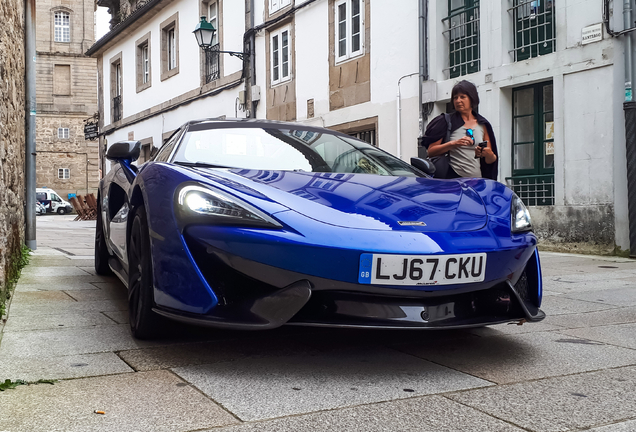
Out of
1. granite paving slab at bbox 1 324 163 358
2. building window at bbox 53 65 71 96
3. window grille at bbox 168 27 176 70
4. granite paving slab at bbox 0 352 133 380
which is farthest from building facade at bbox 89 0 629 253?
building window at bbox 53 65 71 96

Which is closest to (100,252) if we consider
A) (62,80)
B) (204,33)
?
(204,33)

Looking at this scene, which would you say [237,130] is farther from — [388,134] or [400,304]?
[388,134]

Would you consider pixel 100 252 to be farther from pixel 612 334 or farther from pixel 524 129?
pixel 524 129

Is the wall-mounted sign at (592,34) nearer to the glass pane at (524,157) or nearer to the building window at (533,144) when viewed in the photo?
the building window at (533,144)

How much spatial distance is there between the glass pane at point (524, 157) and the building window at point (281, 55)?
22.4 ft

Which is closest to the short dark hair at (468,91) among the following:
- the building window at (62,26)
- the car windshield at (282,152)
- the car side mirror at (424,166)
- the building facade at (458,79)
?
the car side mirror at (424,166)

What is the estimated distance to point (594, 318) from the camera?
4.11 meters

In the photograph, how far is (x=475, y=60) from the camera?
11180 millimetres

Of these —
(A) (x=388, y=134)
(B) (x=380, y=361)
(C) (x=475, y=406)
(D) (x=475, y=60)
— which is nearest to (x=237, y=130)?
(B) (x=380, y=361)

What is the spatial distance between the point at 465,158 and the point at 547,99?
5.61m

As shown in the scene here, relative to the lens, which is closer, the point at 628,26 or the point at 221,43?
the point at 628,26

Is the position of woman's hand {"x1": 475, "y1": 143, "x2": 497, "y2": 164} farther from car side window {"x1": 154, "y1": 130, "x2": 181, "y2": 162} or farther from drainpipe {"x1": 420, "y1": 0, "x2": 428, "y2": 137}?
drainpipe {"x1": 420, "y1": 0, "x2": 428, "y2": 137}

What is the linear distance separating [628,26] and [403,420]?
780 cm

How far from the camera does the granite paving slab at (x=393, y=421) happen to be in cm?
210
